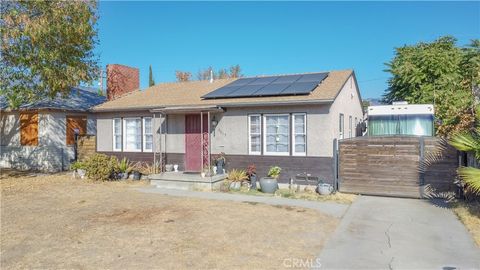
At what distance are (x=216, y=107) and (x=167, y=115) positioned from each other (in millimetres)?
2896

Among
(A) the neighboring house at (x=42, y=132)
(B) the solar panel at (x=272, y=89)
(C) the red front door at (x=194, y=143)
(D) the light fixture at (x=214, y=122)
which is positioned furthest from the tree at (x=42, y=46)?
(B) the solar panel at (x=272, y=89)

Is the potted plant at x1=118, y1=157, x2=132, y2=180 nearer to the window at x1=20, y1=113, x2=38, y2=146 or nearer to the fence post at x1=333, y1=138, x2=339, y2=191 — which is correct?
the window at x1=20, y1=113, x2=38, y2=146

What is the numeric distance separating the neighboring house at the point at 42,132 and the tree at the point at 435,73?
18.2m

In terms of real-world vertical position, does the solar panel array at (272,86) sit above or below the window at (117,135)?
above

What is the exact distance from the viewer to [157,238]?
7.20 metres

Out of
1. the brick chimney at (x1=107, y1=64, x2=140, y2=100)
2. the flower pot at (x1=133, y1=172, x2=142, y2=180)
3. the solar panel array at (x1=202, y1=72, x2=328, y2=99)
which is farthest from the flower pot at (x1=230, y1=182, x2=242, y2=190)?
the brick chimney at (x1=107, y1=64, x2=140, y2=100)

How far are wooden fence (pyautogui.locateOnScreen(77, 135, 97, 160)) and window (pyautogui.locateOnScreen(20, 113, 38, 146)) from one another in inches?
88.1

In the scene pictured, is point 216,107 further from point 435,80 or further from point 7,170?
point 435,80

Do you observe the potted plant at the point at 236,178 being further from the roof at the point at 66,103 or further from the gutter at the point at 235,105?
the roof at the point at 66,103

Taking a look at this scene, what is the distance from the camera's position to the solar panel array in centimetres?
1330

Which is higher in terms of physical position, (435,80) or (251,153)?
(435,80)

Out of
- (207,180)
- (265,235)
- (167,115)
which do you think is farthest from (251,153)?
(265,235)

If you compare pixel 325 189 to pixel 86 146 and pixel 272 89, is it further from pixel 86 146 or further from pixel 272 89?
pixel 86 146

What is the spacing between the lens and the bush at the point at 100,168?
14.9 metres
